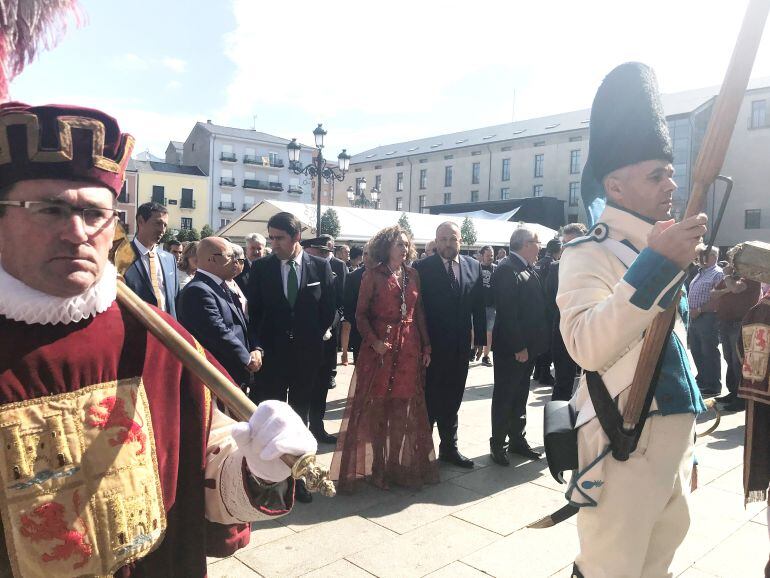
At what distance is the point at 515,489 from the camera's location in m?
4.38

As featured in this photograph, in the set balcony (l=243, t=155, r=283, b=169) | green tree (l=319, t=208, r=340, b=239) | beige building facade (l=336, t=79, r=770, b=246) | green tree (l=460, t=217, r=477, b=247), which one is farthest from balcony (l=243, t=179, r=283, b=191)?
green tree (l=319, t=208, r=340, b=239)

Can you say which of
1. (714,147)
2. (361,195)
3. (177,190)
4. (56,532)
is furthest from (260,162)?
(56,532)

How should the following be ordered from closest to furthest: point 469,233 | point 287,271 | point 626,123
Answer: point 626,123, point 287,271, point 469,233

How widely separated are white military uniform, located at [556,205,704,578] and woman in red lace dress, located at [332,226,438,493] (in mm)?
2455

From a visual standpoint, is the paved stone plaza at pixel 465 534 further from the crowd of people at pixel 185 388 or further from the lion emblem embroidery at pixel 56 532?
the lion emblem embroidery at pixel 56 532

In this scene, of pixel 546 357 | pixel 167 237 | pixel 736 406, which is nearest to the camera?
pixel 736 406

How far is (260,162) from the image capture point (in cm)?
6294

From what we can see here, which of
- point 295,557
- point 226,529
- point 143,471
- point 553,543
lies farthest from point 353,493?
point 143,471

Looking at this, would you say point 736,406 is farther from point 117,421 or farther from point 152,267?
point 117,421

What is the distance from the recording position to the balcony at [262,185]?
2421 inches

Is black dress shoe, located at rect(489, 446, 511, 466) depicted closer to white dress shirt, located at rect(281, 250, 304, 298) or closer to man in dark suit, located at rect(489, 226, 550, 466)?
man in dark suit, located at rect(489, 226, 550, 466)

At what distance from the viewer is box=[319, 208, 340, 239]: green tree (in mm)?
19047

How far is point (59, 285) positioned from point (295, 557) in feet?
8.12

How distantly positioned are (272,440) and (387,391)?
318 centimetres
